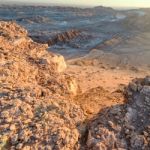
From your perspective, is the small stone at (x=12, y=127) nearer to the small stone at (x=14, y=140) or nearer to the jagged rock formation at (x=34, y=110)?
the jagged rock formation at (x=34, y=110)

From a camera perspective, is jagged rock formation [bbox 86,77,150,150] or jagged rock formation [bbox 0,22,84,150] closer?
jagged rock formation [bbox 0,22,84,150]

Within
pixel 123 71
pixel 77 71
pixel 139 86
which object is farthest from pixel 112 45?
pixel 139 86

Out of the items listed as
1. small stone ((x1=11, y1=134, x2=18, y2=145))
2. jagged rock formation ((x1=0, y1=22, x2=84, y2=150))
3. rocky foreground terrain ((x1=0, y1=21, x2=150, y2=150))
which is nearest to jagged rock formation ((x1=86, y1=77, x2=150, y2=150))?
rocky foreground terrain ((x1=0, y1=21, x2=150, y2=150))

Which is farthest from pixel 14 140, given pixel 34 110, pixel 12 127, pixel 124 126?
pixel 124 126

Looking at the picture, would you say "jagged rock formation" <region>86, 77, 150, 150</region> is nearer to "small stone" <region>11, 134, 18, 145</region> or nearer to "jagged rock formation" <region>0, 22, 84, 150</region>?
"jagged rock formation" <region>0, 22, 84, 150</region>

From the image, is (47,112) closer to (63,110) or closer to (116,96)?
(63,110)

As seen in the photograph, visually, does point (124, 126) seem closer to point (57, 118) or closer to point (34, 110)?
point (57, 118)
